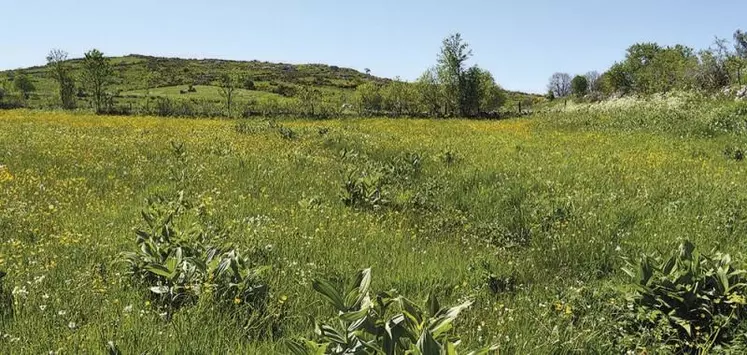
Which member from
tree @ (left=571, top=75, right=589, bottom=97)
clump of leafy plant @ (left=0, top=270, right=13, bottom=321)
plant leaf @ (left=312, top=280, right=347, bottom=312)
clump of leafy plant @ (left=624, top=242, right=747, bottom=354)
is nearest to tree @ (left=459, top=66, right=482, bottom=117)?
clump of leafy plant @ (left=624, top=242, right=747, bottom=354)

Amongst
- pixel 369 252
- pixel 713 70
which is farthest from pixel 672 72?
pixel 369 252

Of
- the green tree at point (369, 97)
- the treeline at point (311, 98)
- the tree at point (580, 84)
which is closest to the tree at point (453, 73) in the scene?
the treeline at point (311, 98)

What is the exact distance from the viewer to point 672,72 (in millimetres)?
48156

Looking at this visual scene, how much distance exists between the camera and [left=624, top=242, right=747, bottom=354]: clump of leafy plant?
368 cm

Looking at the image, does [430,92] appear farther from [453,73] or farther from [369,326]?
[369,326]

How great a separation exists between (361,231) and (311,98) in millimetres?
72789

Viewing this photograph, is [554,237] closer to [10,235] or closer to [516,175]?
[516,175]

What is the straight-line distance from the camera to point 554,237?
627 centimetres

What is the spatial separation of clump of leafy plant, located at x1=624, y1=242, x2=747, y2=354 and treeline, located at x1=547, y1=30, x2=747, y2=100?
28873 millimetres

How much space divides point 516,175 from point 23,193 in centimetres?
901

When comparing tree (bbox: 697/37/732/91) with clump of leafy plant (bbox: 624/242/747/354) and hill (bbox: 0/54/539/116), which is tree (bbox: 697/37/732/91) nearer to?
clump of leafy plant (bbox: 624/242/747/354)

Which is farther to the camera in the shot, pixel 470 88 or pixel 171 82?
pixel 171 82

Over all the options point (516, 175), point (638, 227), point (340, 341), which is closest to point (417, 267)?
point (340, 341)

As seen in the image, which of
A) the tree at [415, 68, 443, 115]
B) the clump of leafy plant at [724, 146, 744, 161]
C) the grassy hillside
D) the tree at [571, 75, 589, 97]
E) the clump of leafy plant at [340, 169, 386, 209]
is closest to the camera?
the clump of leafy plant at [340, 169, 386, 209]
